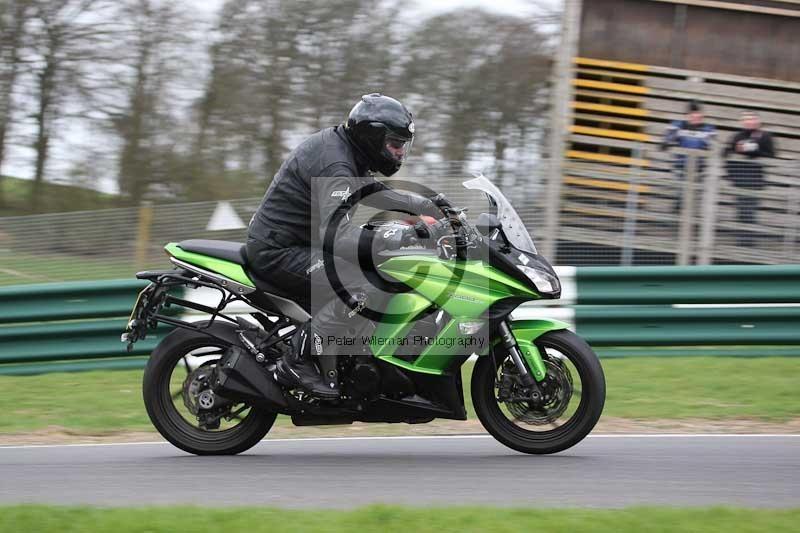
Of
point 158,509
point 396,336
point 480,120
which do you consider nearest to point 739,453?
point 396,336

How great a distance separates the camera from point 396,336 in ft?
19.4

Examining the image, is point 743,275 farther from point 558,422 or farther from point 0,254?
point 0,254

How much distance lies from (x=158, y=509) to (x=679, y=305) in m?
5.85

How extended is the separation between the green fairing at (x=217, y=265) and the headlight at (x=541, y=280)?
149 cm

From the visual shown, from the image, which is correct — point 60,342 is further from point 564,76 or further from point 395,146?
point 564,76

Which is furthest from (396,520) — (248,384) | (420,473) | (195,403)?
(195,403)

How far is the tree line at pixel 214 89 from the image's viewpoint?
55.8 ft

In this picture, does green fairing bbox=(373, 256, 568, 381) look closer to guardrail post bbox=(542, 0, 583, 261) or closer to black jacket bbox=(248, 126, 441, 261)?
black jacket bbox=(248, 126, 441, 261)

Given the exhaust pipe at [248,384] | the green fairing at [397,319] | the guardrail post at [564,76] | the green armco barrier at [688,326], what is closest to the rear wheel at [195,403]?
the exhaust pipe at [248,384]

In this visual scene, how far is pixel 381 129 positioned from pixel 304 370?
1359 mm

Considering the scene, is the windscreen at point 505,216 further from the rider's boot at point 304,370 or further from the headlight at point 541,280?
the rider's boot at point 304,370

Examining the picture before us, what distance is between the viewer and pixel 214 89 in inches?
688

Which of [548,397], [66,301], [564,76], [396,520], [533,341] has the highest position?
[564,76]

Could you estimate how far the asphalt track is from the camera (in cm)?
513
